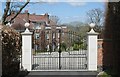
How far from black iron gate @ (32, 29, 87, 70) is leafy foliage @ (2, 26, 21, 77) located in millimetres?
2993

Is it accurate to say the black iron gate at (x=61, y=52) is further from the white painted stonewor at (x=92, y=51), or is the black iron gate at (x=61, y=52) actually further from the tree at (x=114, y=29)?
the tree at (x=114, y=29)

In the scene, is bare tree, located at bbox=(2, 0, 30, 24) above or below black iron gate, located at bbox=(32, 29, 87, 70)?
above

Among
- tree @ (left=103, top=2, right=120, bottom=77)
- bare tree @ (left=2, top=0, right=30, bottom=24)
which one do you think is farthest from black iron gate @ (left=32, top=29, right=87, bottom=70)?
tree @ (left=103, top=2, right=120, bottom=77)

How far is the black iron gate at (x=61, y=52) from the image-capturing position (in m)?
12.2

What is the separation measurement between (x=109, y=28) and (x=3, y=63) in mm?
3105

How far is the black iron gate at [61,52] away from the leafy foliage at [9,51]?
2.99 meters

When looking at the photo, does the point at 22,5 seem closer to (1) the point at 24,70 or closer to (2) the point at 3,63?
(1) the point at 24,70

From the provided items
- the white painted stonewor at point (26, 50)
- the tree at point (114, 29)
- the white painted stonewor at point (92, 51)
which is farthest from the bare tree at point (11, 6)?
the tree at point (114, 29)

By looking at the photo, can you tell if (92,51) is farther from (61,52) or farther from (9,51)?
(9,51)

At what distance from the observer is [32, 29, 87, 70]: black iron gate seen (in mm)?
12250

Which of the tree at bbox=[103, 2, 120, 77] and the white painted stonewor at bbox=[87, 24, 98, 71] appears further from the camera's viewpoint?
the white painted stonewor at bbox=[87, 24, 98, 71]

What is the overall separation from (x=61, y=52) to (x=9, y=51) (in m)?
6.47

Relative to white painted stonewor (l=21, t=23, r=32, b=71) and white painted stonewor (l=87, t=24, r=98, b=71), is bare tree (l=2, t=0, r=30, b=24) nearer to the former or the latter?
white painted stonewor (l=21, t=23, r=32, b=71)

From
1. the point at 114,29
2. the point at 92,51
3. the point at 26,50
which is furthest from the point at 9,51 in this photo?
the point at 92,51
